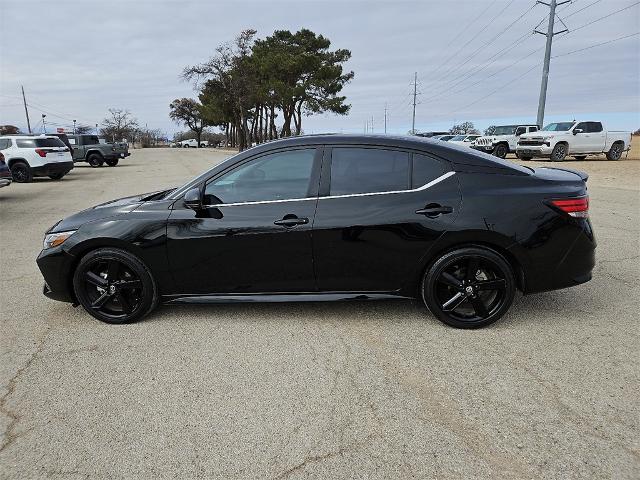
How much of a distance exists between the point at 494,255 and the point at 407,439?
1.76m

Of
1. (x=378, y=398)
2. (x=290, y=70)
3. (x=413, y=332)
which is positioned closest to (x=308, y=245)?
(x=413, y=332)

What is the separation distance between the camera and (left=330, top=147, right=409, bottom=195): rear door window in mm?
3650

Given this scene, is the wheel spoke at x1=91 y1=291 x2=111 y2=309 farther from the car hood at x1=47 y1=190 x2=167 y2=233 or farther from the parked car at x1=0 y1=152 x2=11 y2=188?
the parked car at x1=0 y1=152 x2=11 y2=188

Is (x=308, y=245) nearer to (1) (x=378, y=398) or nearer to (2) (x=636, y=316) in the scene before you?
(1) (x=378, y=398)

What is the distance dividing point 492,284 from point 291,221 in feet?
5.51

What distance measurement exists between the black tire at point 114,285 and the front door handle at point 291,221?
1.21 meters

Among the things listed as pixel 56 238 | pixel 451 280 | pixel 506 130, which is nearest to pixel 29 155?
pixel 56 238

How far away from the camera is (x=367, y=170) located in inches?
145

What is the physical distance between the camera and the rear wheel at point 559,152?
21.3 m

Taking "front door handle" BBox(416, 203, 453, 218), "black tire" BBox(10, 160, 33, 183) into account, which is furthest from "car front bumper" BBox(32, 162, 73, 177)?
"front door handle" BBox(416, 203, 453, 218)

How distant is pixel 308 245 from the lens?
11.9ft

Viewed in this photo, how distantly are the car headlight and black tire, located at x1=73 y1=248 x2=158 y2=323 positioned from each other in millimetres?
240

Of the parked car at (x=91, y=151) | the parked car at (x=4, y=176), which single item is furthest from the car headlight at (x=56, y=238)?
the parked car at (x=91, y=151)

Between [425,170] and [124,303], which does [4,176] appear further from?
[425,170]
